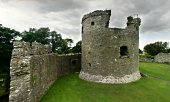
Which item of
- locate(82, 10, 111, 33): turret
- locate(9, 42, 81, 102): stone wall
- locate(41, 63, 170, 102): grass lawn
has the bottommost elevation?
locate(41, 63, 170, 102): grass lawn

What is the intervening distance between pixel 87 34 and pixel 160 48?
50242 millimetres

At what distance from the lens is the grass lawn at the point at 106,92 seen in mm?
15164

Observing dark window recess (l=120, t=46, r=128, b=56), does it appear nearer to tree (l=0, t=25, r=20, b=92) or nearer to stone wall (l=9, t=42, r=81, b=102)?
stone wall (l=9, t=42, r=81, b=102)

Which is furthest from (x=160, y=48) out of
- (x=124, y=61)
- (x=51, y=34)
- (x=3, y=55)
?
(x=3, y=55)

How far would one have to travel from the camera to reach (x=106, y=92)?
16688 millimetres

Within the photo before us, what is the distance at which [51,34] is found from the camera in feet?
166

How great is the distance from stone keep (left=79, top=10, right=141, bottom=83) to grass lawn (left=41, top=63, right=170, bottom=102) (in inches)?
43.3

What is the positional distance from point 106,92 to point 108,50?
4.48 m

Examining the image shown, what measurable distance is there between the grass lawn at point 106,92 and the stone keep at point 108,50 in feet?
3.61

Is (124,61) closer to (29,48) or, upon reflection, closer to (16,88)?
(29,48)

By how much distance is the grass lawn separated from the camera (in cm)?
1516

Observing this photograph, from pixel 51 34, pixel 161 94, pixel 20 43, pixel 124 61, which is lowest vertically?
pixel 161 94

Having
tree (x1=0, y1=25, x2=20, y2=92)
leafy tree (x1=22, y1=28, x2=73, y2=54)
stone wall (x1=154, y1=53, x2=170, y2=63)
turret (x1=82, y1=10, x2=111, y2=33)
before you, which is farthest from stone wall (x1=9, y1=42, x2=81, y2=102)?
stone wall (x1=154, y1=53, x2=170, y2=63)

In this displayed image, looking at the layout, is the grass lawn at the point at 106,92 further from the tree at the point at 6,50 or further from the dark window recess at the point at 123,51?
the tree at the point at 6,50
